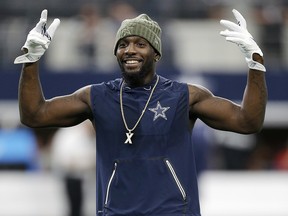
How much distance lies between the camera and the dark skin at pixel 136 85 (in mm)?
5734

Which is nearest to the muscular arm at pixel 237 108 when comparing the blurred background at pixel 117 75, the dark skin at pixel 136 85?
the dark skin at pixel 136 85

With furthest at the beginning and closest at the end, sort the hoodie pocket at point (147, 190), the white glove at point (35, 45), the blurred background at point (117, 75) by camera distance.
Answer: the blurred background at point (117, 75) < the white glove at point (35, 45) < the hoodie pocket at point (147, 190)

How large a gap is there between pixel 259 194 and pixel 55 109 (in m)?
6.27

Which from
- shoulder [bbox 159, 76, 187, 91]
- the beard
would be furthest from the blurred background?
the beard

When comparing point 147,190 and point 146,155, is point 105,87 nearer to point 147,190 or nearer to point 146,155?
point 146,155

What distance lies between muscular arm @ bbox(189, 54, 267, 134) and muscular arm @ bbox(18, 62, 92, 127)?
634 mm

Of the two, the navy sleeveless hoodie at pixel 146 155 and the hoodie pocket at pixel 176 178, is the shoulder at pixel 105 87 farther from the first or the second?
the hoodie pocket at pixel 176 178

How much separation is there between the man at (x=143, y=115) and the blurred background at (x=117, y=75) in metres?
4.96

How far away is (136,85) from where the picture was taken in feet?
19.2

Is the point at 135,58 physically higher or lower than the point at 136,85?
higher

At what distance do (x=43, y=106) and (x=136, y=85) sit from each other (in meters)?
0.55

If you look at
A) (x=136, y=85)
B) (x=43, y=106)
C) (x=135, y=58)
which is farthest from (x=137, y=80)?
(x=43, y=106)

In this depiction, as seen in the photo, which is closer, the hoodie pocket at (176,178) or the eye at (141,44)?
the hoodie pocket at (176,178)

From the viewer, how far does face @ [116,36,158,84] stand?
18.8 feet
